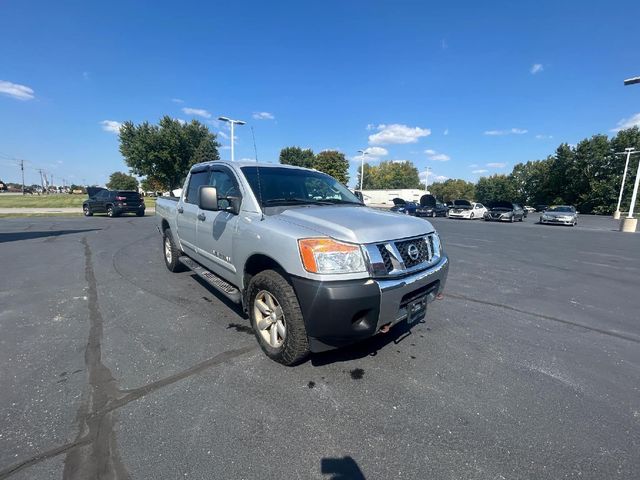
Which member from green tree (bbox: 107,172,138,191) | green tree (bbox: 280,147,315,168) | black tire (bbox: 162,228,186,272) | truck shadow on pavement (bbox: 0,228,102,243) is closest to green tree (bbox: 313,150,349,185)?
green tree (bbox: 280,147,315,168)

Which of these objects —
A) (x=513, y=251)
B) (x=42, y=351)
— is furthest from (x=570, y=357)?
(x=513, y=251)

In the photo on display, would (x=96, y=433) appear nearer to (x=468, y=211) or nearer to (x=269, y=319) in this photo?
(x=269, y=319)

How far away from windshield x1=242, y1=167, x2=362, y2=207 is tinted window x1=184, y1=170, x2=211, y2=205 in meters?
1.18

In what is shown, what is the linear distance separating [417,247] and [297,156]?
64.4 m

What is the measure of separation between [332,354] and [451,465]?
55.1 inches

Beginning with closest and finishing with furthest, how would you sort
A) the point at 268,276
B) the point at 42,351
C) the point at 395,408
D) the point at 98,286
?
the point at 395,408 < the point at 268,276 < the point at 42,351 < the point at 98,286

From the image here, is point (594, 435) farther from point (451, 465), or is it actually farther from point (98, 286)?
point (98, 286)

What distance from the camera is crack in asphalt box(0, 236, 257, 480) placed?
1744mm

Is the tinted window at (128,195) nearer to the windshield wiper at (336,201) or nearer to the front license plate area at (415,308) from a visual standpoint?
the windshield wiper at (336,201)

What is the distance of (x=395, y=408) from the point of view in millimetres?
2316

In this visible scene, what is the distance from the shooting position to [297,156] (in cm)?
6456

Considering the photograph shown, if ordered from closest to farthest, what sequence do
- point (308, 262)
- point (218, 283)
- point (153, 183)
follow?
point (308, 262) < point (218, 283) < point (153, 183)

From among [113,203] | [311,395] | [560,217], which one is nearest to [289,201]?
[311,395]

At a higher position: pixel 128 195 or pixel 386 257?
pixel 128 195
